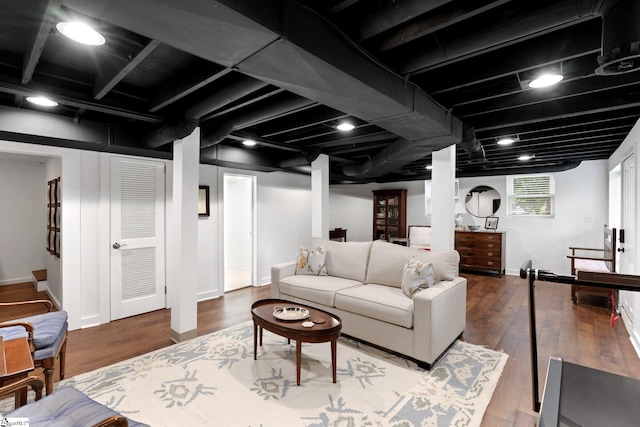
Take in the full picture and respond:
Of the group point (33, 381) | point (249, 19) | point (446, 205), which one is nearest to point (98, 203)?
point (33, 381)

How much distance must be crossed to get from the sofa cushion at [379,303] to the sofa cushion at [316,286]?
4.9 inches

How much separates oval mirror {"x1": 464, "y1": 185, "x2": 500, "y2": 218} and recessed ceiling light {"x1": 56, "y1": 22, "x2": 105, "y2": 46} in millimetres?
7165

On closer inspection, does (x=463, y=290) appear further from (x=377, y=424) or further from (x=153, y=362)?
(x=153, y=362)

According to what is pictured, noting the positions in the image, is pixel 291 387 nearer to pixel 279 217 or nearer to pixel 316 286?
pixel 316 286

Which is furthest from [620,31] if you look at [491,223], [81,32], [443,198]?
[491,223]

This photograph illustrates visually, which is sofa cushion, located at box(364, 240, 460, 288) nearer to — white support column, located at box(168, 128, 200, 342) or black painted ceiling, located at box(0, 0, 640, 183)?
black painted ceiling, located at box(0, 0, 640, 183)

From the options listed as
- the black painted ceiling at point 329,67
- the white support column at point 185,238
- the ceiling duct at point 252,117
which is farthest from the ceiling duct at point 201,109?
the ceiling duct at point 252,117

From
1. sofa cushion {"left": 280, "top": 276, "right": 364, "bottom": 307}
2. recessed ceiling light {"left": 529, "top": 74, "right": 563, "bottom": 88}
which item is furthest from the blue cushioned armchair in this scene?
recessed ceiling light {"left": 529, "top": 74, "right": 563, "bottom": 88}

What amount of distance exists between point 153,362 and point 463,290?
3.08 metres

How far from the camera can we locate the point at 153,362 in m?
2.71

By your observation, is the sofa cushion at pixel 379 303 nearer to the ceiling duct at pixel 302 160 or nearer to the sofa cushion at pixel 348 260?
the sofa cushion at pixel 348 260

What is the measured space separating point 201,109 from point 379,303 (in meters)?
2.41

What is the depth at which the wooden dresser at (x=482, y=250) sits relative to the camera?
617 cm

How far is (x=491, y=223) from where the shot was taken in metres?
6.69
